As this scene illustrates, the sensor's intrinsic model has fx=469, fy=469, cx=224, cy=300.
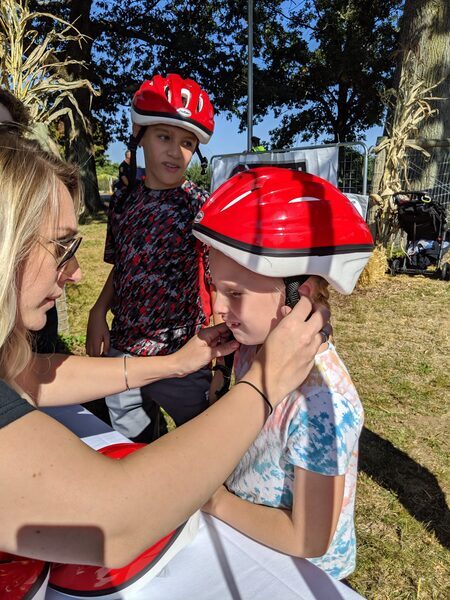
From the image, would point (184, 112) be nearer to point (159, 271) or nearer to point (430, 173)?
point (159, 271)

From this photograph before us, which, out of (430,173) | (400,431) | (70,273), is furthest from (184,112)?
(430,173)

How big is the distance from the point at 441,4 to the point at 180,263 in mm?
9711

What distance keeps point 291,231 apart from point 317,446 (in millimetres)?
621

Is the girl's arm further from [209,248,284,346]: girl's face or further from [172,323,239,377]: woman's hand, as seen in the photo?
[172,323,239,377]: woman's hand

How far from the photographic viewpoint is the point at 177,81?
8.60ft

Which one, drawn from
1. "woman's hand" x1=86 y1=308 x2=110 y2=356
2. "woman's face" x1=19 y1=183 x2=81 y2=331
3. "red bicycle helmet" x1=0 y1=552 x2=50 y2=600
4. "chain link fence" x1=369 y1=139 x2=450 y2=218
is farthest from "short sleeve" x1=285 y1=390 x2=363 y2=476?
"chain link fence" x1=369 y1=139 x2=450 y2=218

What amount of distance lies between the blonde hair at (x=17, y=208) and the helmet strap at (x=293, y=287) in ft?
2.47

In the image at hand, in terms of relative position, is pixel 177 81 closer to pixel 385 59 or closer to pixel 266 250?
pixel 266 250

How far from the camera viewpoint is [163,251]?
8.45ft

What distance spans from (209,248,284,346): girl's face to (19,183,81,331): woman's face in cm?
49

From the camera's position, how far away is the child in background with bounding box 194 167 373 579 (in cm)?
134

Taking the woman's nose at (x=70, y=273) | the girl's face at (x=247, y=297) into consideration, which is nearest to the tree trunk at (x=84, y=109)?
the woman's nose at (x=70, y=273)

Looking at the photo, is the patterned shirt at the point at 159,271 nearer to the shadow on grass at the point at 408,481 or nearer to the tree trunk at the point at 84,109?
the shadow on grass at the point at 408,481

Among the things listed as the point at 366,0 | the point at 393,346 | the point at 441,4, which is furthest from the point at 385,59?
the point at 393,346
